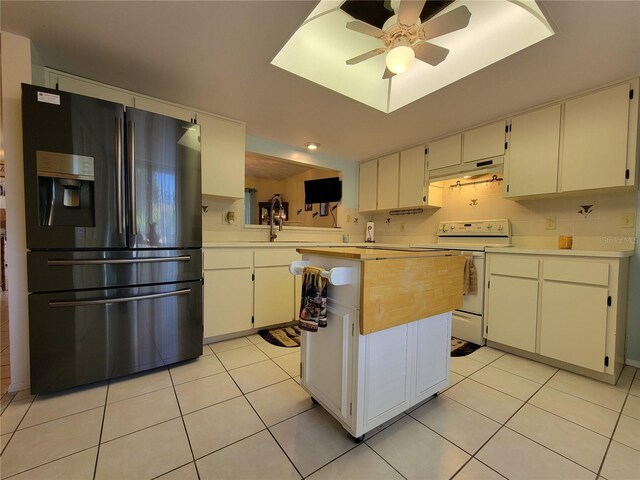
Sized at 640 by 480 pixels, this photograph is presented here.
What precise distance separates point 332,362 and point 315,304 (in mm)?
333

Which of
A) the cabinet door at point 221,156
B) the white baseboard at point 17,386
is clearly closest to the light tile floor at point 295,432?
the white baseboard at point 17,386

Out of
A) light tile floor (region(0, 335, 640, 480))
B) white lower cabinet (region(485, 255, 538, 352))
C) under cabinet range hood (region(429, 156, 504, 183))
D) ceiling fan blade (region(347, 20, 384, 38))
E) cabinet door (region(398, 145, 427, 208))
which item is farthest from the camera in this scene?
cabinet door (region(398, 145, 427, 208))

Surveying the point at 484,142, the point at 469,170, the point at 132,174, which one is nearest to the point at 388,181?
the point at 469,170

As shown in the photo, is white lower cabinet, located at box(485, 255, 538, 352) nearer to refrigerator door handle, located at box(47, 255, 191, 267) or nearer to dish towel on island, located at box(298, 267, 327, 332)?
dish towel on island, located at box(298, 267, 327, 332)

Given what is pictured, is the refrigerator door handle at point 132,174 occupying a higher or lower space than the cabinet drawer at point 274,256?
higher

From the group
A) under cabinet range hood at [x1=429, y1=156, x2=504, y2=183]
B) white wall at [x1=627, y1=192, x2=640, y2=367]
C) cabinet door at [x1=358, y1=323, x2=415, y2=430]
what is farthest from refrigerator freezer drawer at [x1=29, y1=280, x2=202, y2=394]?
white wall at [x1=627, y1=192, x2=640, y2=367]

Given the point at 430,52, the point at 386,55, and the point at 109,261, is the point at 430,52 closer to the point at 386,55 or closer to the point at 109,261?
the point at 386,55

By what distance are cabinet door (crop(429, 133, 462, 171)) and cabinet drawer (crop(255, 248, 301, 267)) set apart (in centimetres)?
195

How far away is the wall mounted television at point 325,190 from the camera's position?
13.1ft

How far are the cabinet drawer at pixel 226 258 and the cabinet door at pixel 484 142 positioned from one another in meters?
2.50

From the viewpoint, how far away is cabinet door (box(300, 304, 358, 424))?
1252 mm

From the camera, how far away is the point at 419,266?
136 centimetres

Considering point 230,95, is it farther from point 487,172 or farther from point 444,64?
point 487,172

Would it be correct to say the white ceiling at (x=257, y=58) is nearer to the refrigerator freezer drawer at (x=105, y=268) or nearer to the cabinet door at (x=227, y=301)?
the refrigerator freezer drawer at (x=105, y=268)
